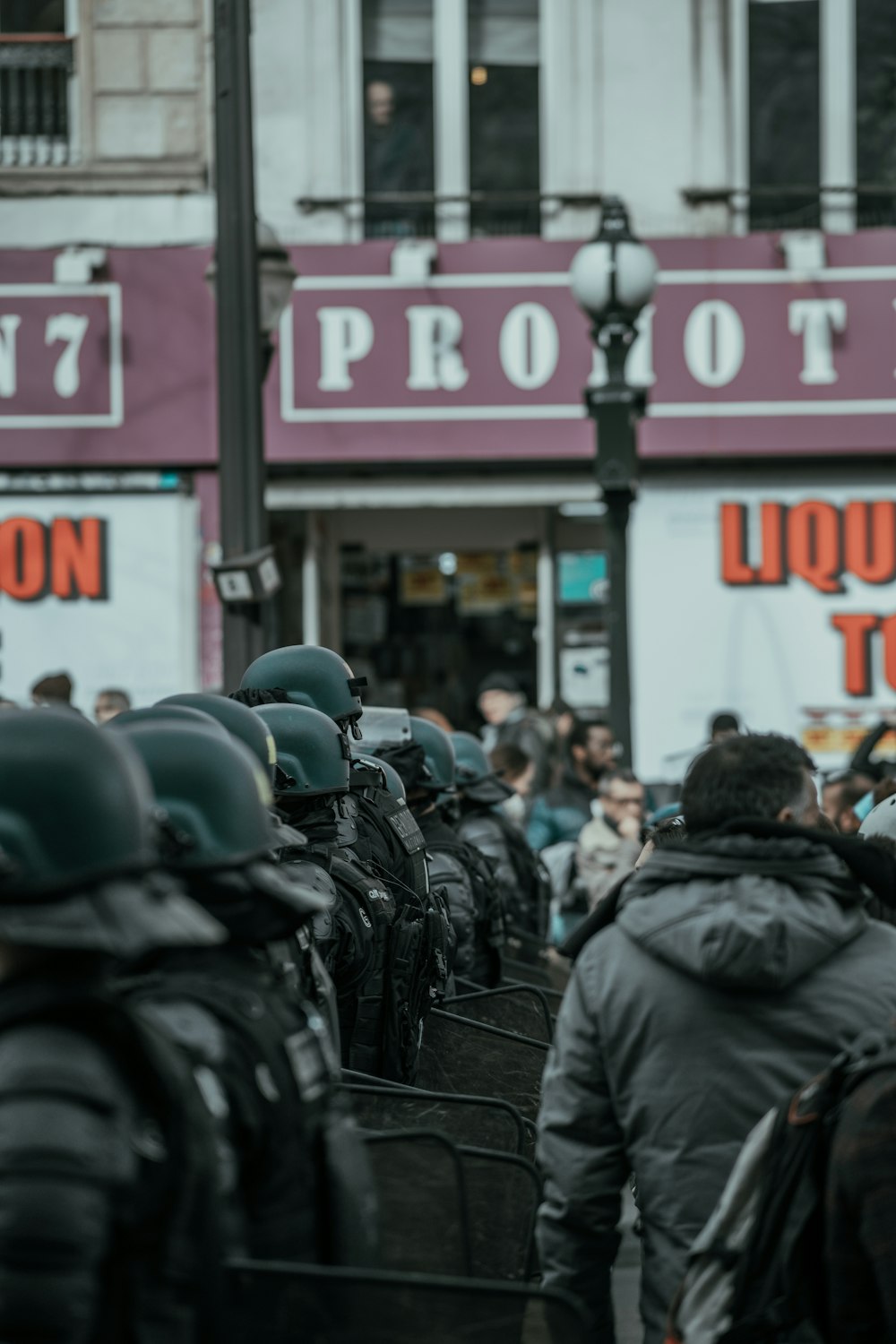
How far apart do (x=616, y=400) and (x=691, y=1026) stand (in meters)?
6.83

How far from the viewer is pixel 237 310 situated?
9234mm

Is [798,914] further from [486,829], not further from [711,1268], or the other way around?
[486,829]

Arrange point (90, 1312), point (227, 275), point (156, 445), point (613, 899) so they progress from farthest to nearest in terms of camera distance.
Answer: point (156, 445) < point (227, 275) < point (613, 899) < point (90, 1312)

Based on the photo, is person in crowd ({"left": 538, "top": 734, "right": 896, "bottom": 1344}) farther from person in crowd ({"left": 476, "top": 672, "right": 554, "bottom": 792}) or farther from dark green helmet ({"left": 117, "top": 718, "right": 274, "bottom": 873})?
person in crowd ({"left": 476, "top": 672, "right": 554, "bottom": 792})

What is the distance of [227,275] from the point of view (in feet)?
30.3

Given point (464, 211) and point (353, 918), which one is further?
point (464, 211)

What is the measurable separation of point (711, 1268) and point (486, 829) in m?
5.23

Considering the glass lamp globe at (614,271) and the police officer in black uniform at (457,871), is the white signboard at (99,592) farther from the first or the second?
the police officer in black uniform at (457,871)

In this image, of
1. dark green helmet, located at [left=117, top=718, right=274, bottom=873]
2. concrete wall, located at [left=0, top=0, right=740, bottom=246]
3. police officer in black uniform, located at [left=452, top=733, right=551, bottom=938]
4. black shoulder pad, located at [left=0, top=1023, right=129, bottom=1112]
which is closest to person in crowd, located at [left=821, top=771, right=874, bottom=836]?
police officer in black uniform, located at [left=452, top=733, right=551, bottom=938]

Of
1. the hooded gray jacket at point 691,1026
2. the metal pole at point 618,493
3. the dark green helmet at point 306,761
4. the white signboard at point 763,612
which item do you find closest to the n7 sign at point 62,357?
the white signboard at point 763,612

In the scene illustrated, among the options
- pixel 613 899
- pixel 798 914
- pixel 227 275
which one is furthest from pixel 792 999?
pixel 227 275

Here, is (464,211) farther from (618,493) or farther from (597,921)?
(597,921)

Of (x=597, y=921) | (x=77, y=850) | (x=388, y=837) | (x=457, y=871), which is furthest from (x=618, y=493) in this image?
(x=77, y=850)

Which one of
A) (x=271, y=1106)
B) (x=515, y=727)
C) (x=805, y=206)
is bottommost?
(x=515, y=727)
